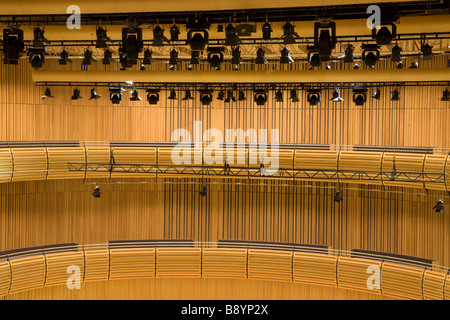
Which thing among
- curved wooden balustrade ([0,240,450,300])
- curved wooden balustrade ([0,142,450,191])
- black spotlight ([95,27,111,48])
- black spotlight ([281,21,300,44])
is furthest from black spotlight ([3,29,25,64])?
curved wooden balustrade ([0,240,450,300])

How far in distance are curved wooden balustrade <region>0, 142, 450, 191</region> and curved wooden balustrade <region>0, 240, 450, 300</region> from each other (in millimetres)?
2752

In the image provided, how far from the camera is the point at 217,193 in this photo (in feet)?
60.1

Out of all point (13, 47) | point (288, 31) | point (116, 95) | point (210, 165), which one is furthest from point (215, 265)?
point (13, 47)

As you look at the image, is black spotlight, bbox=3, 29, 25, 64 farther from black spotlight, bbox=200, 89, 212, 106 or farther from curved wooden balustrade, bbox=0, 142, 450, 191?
curved wooden balustrade, bbox=0, 142, 450, 191

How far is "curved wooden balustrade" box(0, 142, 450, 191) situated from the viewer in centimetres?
1479

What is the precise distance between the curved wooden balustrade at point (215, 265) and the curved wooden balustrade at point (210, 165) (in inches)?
108

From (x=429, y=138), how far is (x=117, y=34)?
11425 millimetres

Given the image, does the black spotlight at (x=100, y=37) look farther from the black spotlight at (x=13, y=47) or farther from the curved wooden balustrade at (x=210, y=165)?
the curved wooden balustrade at (x=210, y=165)

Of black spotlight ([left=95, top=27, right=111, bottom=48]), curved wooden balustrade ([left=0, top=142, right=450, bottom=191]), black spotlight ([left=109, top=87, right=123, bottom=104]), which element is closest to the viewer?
black spotlight ([left=95, top=27, right=111, bottom=48])

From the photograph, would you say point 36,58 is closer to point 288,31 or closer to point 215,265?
point 288,31

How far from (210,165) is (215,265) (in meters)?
3.82

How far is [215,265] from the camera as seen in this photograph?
55.1ft

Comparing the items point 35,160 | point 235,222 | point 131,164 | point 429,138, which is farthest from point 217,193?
point 429,138

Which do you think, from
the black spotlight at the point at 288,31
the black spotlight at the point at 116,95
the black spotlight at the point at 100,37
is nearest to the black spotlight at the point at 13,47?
the black spotlight at the point at 100,37
